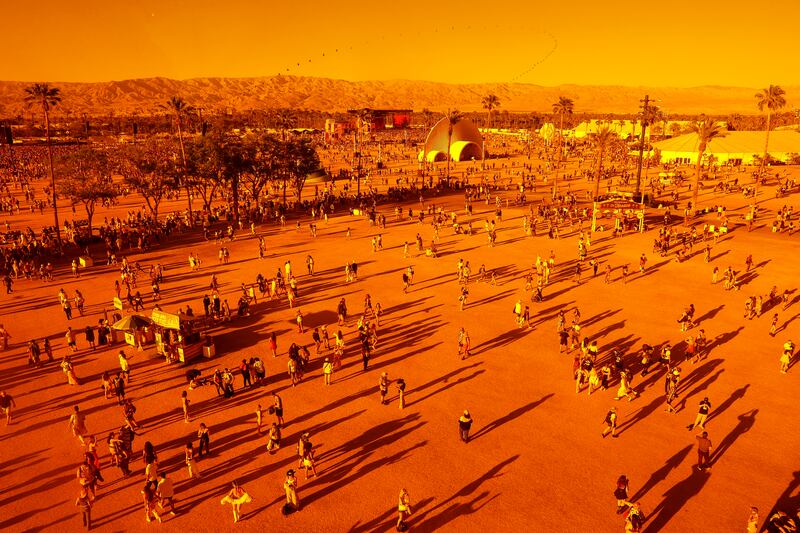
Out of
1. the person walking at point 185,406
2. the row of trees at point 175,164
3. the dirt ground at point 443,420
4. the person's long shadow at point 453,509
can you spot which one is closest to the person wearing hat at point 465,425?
the dirt ground at point 443,420

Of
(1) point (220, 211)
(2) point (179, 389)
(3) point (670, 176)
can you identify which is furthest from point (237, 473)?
(3) point (670, 176)

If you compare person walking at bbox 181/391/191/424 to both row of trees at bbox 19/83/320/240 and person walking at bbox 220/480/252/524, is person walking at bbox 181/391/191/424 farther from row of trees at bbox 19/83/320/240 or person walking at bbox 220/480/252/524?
row of trees at bbox 19/83/320/240

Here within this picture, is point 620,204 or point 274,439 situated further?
point 620,204

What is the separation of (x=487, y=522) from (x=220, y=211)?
42.9m

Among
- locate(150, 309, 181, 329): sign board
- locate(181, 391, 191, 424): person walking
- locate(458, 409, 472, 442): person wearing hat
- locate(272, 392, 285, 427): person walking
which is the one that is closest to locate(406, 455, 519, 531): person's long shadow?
locate(458, 409, 472, 442): person wearing hat

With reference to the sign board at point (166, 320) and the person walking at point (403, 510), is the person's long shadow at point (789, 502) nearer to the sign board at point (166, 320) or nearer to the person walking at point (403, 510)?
the person walking at point (403, 510)

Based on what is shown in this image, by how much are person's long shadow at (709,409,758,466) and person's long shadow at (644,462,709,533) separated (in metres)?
0.87

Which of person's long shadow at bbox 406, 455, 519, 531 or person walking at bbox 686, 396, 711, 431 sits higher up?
person walking at bbox 686, 396, 711, 431

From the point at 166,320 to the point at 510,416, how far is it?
1316 cm

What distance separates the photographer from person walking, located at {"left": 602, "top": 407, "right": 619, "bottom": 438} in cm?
1391

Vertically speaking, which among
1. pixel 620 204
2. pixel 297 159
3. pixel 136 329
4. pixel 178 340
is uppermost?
pixel 297 159

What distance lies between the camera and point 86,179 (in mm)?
41094

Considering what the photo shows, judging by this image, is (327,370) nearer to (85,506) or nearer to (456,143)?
(85,506)

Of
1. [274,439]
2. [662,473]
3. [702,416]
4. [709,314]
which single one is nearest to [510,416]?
[662,473]
